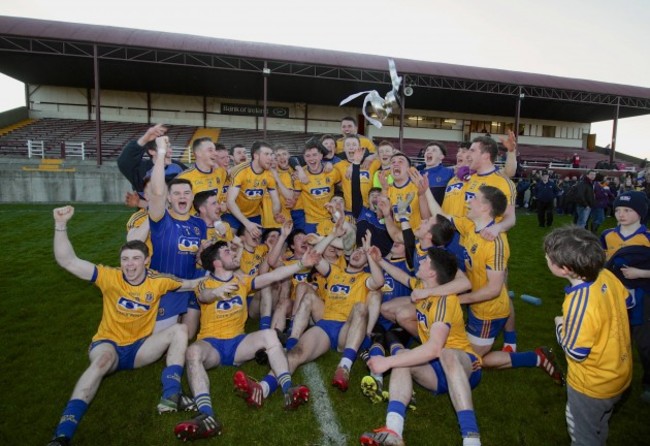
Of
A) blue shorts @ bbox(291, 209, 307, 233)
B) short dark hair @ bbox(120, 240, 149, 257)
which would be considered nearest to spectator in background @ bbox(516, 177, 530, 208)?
blue shorts @ bbox(291, 209, 307, 233)

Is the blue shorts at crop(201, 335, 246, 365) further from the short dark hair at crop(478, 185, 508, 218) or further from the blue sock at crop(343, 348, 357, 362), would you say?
the short dark hair at crop(478, 185, 508, 218)

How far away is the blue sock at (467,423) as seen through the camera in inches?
121

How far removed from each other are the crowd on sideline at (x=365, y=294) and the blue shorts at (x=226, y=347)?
0.05ft

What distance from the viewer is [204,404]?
345 centimetres

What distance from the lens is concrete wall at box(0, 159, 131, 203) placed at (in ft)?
57.5

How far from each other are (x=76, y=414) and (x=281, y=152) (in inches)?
180

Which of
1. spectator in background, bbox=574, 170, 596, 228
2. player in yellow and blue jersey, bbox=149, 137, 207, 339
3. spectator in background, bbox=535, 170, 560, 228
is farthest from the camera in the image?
spectator in background, bbox=535, 170, 560, 228

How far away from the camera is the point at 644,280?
13.5ft

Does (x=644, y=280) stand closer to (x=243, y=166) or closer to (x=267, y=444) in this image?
(x=267, y=444)

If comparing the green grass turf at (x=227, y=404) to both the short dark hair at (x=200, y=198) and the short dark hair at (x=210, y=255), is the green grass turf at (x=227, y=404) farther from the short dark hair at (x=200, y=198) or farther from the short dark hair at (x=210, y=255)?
the short dark hair at (x=200, y=198)

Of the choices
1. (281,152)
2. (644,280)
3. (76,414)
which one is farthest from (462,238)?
(76,414)

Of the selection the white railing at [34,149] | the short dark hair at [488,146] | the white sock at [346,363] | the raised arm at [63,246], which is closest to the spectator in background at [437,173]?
the short dark hair at [488,146]

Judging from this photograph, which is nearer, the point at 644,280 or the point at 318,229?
the point at 644,280


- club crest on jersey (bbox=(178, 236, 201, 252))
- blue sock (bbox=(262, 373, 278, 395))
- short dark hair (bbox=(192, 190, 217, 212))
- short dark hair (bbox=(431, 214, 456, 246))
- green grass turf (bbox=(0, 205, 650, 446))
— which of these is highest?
short dark hair (bbox=(192, 190, 217, 212))
